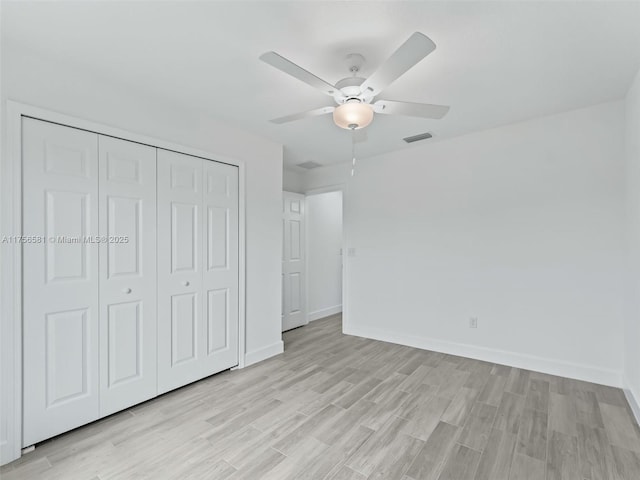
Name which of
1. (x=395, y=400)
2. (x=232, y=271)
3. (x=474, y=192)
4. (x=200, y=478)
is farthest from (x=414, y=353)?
(x=200, y=478)

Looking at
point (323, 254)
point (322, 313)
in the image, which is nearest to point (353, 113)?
point (323, 254)

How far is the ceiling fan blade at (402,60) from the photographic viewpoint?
132cm

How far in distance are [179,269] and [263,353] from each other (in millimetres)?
1370

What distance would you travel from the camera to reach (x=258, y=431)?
2.07 metres

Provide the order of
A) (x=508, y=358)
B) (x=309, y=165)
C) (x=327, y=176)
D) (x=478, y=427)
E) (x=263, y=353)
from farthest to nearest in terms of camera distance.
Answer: (x=327, y=176)
(x=309, y=165)
(x=263, y=353)
(x=508, y=358)
(x=478, y=427)

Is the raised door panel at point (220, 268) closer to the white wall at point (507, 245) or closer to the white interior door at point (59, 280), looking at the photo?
the white interior door at point (59, 280)

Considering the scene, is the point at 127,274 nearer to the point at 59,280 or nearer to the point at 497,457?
the point at 59,280

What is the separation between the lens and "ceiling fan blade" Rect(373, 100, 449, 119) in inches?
72.7

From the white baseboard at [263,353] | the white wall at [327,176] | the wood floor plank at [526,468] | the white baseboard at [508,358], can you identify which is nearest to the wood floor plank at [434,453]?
the wood floor plank at [526,468]

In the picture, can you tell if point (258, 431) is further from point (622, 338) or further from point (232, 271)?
point (622, 338)

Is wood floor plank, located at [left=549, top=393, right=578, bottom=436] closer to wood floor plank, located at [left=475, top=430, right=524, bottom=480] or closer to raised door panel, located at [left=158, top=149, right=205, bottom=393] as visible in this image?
wood floor plank, located at [left=475, top=430, right=524, bottom=480]

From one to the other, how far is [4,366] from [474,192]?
411 centimetres

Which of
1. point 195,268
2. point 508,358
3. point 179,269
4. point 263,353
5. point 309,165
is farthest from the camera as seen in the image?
point 309,165

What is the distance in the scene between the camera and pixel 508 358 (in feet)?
10.3
